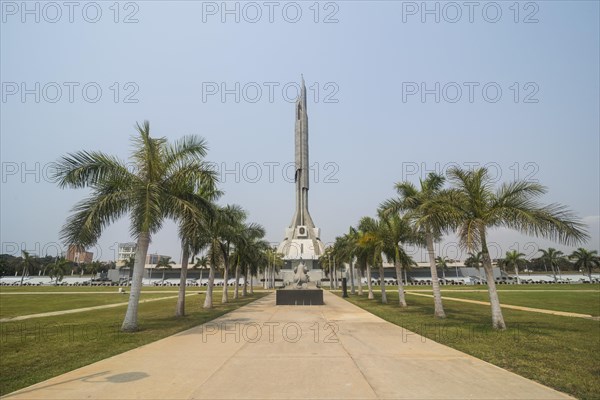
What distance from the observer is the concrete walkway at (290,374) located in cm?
622

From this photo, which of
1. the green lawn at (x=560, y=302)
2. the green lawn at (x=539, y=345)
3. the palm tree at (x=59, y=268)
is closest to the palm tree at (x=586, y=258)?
the green lawn at (x=560, y=302)

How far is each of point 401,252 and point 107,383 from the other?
870 inches

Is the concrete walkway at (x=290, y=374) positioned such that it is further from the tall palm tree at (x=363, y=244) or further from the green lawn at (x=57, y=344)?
the tall palm tree at (x=363, y=244)

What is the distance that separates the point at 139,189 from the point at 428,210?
42.2 feet

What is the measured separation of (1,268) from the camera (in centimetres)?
10650

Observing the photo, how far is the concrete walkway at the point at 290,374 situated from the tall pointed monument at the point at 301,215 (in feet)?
342

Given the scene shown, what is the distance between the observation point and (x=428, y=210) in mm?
17219

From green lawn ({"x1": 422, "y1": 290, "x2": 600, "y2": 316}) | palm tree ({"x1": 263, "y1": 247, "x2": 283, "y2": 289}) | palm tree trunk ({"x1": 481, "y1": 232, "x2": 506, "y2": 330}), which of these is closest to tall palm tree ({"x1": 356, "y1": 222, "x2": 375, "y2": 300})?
green lawn ({"x1": 422, "y1": 290, "x2": 600, "y2": 316})

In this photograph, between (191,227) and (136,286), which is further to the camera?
(191,227)

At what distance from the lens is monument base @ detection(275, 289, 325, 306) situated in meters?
29.8

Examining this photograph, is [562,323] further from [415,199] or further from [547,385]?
[547,385]

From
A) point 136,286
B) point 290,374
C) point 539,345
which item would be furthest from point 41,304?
point 539,345

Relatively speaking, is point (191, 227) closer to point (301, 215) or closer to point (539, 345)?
point (539, 345)

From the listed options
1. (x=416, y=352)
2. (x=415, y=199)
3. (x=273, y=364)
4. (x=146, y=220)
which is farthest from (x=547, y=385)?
(x=415, y=199)
